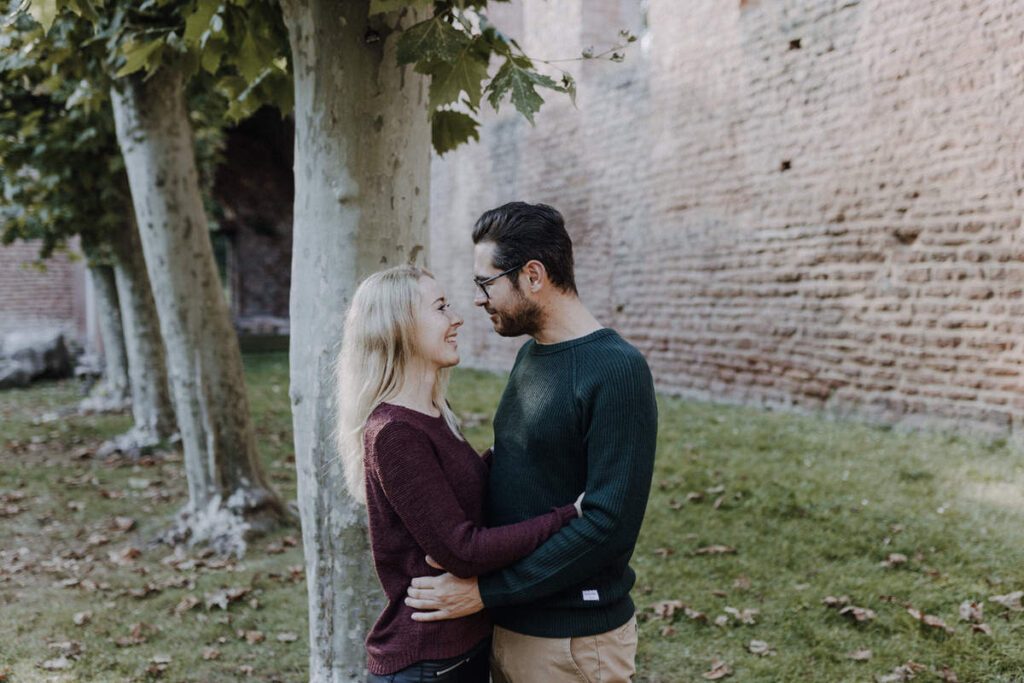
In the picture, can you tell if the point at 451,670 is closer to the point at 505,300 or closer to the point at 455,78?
the point at 505,300

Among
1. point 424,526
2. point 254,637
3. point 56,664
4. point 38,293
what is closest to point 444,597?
point 424,526

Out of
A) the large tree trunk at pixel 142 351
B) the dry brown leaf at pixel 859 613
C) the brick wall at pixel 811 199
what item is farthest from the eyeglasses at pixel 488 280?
the large tree trunk at pixel 142 351

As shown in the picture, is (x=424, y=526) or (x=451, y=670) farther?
(x=451, y=670)

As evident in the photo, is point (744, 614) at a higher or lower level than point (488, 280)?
lower

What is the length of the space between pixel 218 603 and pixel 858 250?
20.1ft

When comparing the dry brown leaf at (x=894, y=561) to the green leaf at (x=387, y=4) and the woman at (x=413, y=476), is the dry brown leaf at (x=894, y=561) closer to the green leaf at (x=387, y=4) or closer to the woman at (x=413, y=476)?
the woman at (x=413, y=476)

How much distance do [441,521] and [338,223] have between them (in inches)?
49.8

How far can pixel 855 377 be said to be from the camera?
282 inches

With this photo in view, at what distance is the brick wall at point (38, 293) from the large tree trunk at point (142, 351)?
27.9 ft

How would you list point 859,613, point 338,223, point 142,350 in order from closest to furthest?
point 338,223, point 859,613, point 142,350

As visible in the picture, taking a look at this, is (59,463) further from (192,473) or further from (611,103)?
(611,103)

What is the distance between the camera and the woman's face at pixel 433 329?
6.44 ft

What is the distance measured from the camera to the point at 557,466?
1.88m

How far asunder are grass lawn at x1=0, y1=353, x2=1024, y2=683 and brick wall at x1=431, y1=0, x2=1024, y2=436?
0.83 meters
